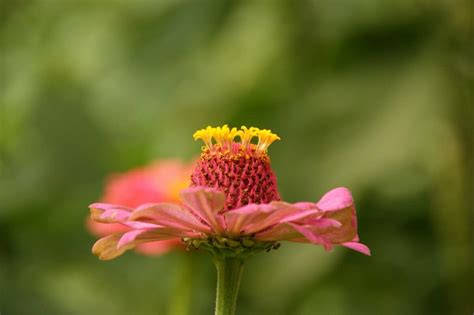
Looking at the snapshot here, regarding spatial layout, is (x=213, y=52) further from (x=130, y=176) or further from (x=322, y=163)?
(x=130, y=176)

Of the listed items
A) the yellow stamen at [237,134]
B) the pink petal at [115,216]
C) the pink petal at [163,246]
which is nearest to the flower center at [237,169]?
the yellow stamen at [237,134]

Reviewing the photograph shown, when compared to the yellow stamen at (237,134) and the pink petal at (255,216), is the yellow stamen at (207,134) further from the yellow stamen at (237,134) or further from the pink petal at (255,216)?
the pink petal at (255,216)

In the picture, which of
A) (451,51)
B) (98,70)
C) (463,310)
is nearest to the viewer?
(463,310)

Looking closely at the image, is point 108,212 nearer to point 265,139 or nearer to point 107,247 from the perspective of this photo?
point 107,247

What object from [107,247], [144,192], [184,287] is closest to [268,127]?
[144,192]

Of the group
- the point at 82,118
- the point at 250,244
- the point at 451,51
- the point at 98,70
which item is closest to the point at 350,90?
the point at 451,51

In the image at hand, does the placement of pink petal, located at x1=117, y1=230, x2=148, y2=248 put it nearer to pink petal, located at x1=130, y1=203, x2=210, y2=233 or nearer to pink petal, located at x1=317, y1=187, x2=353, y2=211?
pink petal, located at x1=130, y1=203, x2=210, y2=233
